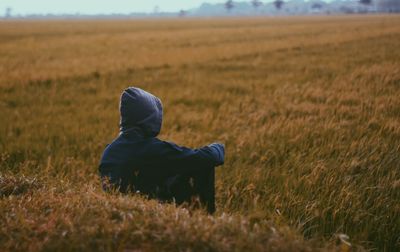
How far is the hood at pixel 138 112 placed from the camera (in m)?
2.50

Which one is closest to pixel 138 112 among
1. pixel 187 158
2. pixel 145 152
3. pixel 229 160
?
pixel 145 152

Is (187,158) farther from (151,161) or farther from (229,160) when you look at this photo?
(229,160)

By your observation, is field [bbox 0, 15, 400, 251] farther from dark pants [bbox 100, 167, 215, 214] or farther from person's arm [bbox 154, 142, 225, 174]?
person's arm [bbox 154, 142, 225, 174]

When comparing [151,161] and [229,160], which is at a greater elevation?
[151,161]

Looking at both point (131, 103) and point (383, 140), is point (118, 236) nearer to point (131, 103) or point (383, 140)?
point (131, 103)

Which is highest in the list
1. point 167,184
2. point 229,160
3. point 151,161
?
point 151,161

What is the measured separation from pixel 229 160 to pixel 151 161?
1.91 m

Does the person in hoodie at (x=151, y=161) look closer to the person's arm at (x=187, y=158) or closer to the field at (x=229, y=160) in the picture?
the person's arm at (x=187, y=158)

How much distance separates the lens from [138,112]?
8.26 feet

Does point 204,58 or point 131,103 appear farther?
point 204,58

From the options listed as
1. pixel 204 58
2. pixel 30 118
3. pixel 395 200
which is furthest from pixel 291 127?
pixel 204 58

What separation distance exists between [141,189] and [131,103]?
0.56 m

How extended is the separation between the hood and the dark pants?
0.88 feet

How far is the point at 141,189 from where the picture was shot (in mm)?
2592
